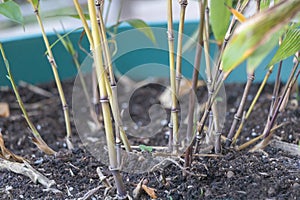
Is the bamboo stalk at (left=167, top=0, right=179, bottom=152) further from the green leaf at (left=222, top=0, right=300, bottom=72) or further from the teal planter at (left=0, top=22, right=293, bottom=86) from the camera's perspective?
the teal planter at (left=0, top=22, right=293, bottom=86)

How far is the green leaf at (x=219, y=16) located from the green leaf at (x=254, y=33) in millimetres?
270

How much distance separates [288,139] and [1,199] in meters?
0.47

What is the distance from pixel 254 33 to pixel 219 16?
1.07 ft

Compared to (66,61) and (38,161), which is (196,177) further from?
(66,61)

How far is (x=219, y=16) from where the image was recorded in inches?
26.6

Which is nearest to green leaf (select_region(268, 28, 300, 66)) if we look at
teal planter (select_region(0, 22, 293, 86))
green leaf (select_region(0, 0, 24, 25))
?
green leaf (select_region(0, 0, 24, 25))

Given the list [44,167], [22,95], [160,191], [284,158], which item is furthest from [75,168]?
[22,95]

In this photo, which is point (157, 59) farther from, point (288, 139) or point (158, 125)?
point (288, 139)

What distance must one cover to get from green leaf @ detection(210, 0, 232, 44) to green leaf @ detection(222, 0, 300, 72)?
27 cm

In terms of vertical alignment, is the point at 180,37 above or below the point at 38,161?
above

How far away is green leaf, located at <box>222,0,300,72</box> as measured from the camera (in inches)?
14.1

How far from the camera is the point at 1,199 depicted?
2.06 feet

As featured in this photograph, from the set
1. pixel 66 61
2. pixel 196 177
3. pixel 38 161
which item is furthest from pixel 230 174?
pixel 66 61

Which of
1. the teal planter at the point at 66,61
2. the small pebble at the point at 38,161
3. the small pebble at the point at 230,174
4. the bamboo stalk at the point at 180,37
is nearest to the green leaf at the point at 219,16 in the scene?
the bamboo stalk at the point at 180,37
